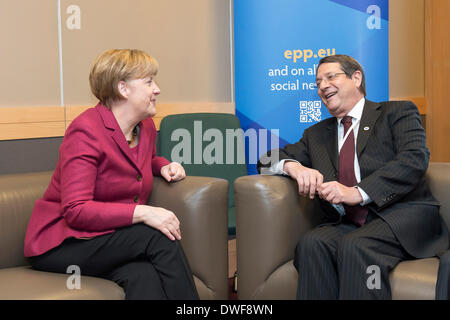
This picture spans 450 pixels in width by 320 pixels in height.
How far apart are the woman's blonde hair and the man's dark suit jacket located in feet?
2.66

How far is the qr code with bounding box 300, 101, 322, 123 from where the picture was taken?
3.18 meters

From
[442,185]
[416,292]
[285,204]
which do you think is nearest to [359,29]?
[442,185]

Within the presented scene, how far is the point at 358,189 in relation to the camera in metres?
2.26

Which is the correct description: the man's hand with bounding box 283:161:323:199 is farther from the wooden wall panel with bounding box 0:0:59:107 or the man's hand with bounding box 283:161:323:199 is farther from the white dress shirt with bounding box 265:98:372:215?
the wooden wall panel with bounding box 0:0:59:107

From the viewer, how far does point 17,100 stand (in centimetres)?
274

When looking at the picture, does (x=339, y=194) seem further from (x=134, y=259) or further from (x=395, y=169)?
(x=134, y=259)

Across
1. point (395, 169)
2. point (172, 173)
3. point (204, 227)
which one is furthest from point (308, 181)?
point (172, 173)

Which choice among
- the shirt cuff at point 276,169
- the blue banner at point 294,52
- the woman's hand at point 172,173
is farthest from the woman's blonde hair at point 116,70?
the blue banner at point 294,52

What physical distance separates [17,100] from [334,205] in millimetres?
1664

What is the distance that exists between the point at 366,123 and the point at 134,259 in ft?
4.03

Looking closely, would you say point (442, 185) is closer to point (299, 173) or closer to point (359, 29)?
point (299, 173)

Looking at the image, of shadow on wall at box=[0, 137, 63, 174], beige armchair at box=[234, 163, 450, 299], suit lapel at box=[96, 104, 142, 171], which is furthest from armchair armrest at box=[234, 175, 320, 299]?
shadow on wall at box=[0, 137, 63, 174]

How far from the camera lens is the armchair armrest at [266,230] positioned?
7.48 feet

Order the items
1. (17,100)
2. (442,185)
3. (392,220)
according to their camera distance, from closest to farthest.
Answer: (392,220) < (442,185) < (17,100)
